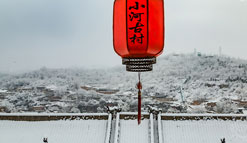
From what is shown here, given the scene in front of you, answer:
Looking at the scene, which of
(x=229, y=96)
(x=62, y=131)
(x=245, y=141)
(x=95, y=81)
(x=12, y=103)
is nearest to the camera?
(x=245, y=141)

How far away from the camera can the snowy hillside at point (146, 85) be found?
117 feet

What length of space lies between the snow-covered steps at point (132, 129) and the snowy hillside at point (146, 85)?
20176 mm

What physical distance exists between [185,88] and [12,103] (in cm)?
2476

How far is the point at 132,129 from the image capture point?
35.9 feet

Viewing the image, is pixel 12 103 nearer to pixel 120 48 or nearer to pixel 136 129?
pixel 136 129

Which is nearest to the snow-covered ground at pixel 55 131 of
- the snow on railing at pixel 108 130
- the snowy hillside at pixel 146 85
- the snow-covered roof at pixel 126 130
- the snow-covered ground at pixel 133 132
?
the snow-covered roof at pixel 126 130

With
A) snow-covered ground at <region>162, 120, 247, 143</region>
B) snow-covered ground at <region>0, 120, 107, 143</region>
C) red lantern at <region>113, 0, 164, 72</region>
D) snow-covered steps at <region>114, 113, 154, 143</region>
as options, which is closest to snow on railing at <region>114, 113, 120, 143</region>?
snow-covered steps at <region>114, 113, 154, 143</region>

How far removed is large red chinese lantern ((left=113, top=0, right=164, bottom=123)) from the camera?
3.89 meters

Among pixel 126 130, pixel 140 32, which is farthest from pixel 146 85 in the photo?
pixel 140 32

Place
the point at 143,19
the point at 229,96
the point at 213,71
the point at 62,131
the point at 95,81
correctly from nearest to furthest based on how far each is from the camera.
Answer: the point at 143,19 < the point at 62,131 < the point at 229,96 < the point at 213,71 < the point at 95,81

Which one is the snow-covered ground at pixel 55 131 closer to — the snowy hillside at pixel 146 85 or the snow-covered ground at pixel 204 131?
the snow-covered ground at pixel 204 131

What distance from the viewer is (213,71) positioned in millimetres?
44969

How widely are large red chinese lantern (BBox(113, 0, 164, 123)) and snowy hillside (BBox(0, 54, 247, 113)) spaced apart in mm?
27696

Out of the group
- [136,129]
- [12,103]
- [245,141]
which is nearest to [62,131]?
[136,129]
